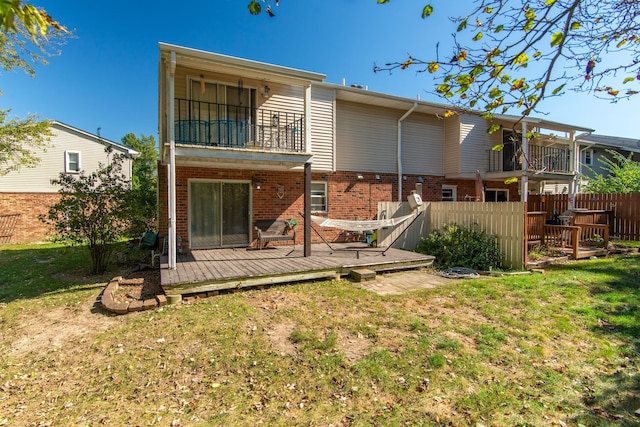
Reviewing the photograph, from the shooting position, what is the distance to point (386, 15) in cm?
356

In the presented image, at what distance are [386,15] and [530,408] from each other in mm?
4105

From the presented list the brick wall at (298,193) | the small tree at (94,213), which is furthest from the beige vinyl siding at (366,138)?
the small tree at (94,213)

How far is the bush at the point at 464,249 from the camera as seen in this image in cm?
847

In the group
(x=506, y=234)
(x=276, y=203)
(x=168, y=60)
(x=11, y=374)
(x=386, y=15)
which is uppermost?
(x=168, y=60)

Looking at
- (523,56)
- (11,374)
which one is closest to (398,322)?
(523,56)

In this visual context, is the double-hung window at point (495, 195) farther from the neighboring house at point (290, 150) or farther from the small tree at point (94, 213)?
the small tree at point (94, 213)

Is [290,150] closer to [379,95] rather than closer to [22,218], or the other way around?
[379,95]

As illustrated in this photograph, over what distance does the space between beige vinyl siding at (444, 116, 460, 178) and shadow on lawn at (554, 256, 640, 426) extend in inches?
262

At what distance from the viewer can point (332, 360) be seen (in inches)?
145

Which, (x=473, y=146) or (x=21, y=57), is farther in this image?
(x=473, y=146)

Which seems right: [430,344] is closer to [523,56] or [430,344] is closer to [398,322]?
[398,322]

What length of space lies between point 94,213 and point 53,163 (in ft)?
47.0

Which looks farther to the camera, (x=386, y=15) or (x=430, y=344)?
(x=430, y=344)

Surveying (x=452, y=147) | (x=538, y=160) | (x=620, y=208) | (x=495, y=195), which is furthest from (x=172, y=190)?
(x=538, y=160)
